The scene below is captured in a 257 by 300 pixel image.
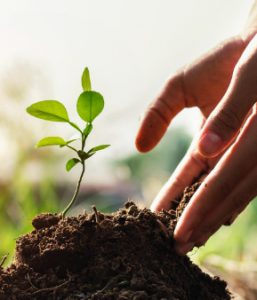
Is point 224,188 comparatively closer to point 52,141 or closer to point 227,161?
point 227,161

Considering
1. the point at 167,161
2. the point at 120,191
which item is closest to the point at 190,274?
the point at 120,191

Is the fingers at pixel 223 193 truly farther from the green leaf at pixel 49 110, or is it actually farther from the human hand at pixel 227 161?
the green leaf at pixel 49 110

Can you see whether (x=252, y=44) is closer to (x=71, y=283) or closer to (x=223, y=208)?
(x=223, y=208)

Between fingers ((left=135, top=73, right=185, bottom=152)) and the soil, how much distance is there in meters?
0.40

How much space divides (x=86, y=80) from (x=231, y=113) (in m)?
0.31

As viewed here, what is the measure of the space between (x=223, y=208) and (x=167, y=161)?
49.3 ft

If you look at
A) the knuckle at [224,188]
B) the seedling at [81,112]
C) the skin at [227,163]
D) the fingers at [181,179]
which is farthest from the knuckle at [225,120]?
the fingers at [181,179]

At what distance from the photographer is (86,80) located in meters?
1.07

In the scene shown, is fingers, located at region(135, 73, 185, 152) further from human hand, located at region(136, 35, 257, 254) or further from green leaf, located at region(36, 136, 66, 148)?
green leaf, located at region(36, 136, 66, 148)

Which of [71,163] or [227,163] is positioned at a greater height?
[71,163]

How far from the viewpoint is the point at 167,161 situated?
52.9 feet

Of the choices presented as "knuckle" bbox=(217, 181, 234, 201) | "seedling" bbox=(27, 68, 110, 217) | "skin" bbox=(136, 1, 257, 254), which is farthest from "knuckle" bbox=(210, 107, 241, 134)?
"seedling" bbox=(27, 68, 110, 217)

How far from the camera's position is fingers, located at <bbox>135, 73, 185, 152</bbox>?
1.51 metres

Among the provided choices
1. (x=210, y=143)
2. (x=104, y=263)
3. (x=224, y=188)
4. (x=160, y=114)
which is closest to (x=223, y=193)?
(x=224, y=188)
